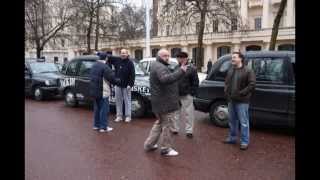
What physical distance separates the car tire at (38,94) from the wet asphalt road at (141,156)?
587 centimetres

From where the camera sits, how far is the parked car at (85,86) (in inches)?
423

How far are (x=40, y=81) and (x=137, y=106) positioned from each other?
634 centimetres

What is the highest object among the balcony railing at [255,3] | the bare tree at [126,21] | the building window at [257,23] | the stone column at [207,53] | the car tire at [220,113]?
the balcony railing at [255,3]

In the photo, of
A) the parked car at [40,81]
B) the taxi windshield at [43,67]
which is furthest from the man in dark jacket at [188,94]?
the taxi windshield at [43,67]

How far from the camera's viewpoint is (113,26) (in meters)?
32.9

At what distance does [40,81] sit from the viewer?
15516 mm

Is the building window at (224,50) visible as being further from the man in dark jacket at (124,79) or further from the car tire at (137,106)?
the man in dark jacket at (124,79)

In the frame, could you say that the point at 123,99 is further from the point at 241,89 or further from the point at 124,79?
the point at 241,89

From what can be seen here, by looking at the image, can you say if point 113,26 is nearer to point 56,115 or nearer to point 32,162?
point 56,115

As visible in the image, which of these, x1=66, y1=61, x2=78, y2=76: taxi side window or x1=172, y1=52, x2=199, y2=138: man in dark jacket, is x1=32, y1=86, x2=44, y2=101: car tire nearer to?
x1=66, y1=61, x2=78, y2=76: taxi side window

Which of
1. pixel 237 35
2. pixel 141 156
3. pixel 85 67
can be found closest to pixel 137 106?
pixel 85 67

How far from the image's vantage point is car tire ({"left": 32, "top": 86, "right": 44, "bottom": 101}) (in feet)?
51.0
